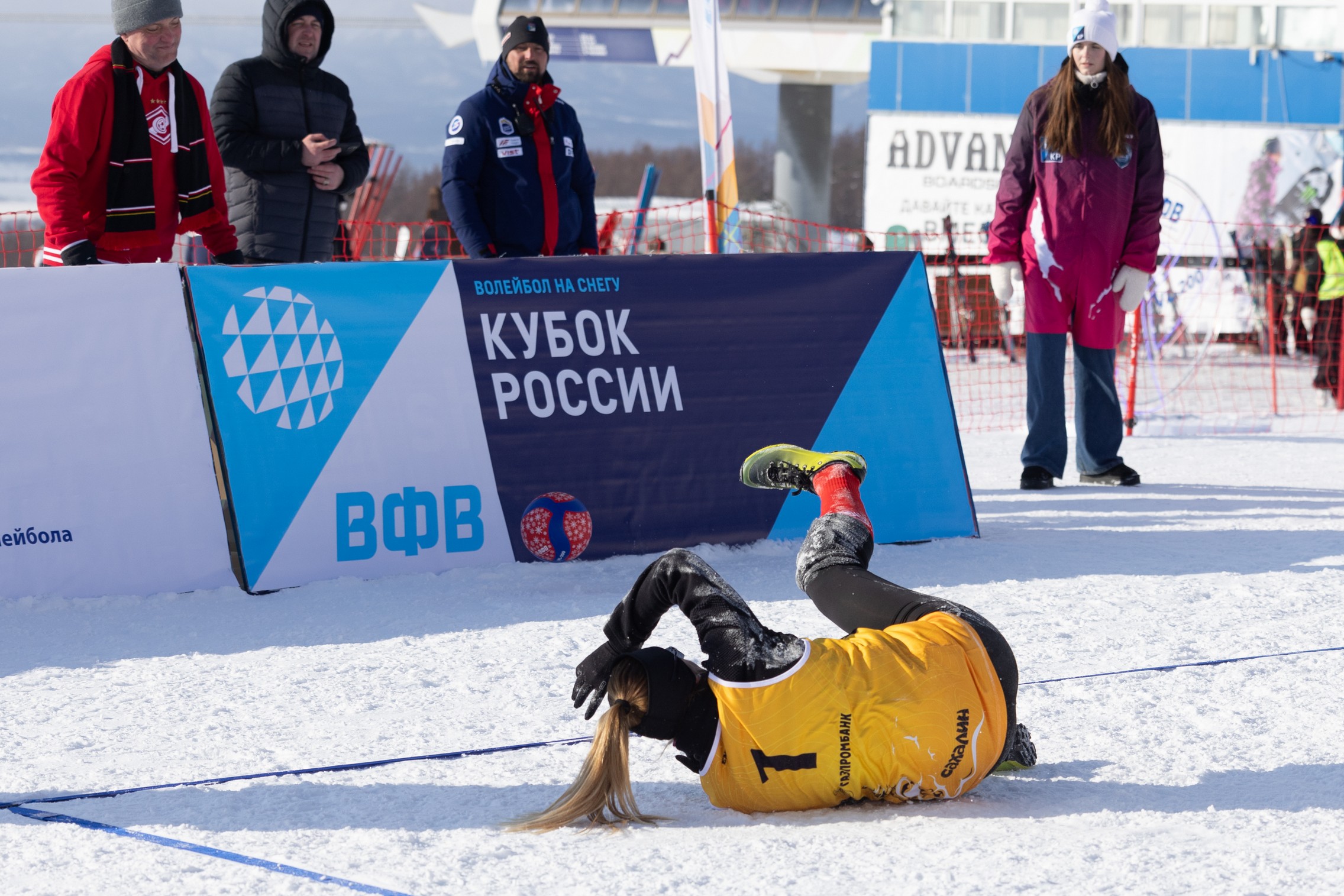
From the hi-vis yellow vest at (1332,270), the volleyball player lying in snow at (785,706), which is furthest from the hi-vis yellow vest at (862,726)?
the hi-vis yellow vest at (1332,270)

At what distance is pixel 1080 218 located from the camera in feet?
21.7

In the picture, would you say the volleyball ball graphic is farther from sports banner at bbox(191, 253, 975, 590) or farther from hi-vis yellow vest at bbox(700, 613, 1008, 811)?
hi-vis yellow vest at bbox(700, 613, 1008, 811)

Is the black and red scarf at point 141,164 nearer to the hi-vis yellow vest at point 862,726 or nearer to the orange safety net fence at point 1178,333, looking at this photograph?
the hi-vis yellow vest at point 862,726

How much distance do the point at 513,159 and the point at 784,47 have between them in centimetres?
3743

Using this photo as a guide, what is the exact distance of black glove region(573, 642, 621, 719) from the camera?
267 cm

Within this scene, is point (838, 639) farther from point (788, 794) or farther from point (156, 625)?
A: point (156, 625)

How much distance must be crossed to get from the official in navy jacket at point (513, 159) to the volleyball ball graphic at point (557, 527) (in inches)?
53.3

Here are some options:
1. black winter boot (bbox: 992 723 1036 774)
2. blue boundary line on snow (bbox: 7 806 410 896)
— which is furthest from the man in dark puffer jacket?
black winter boot (bbox: 992 723 1036 774)

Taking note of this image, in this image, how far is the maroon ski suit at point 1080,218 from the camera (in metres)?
6.60

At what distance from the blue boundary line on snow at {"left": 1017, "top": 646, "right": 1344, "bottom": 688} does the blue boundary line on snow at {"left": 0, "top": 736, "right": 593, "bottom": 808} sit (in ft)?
4.36

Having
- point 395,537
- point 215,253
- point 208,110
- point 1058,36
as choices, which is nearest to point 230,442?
point 395,537

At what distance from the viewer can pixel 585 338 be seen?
5.12 meters

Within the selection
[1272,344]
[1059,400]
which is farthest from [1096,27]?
[1272,344]

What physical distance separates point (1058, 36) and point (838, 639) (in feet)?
86.9
